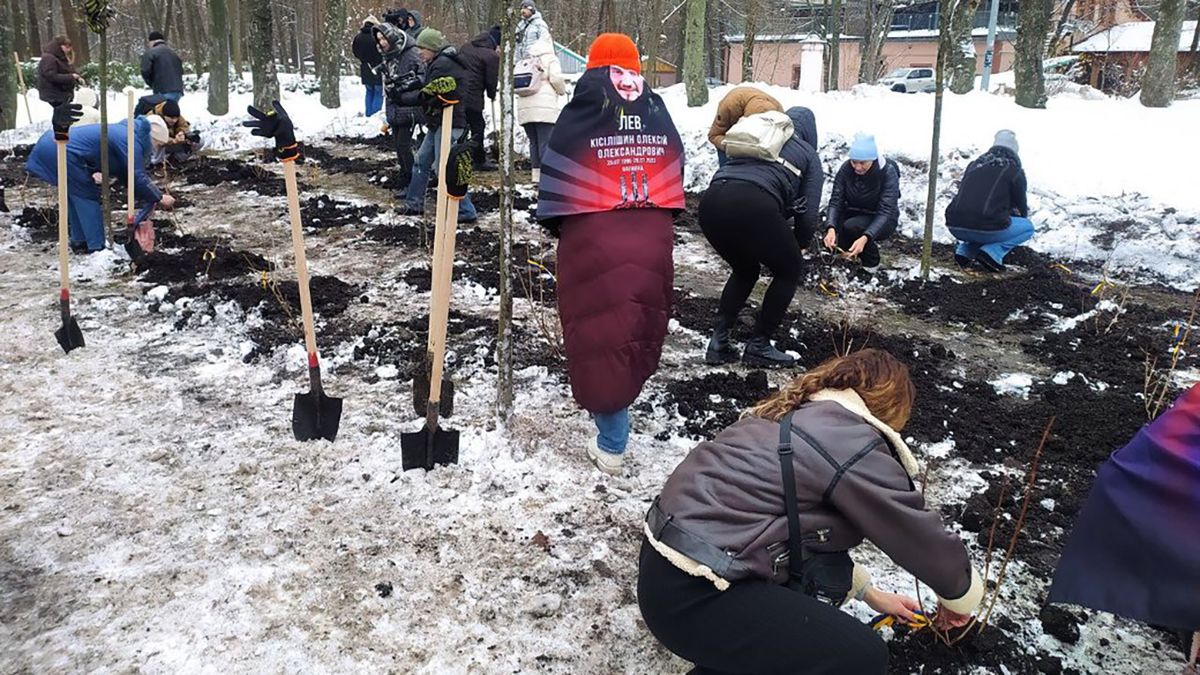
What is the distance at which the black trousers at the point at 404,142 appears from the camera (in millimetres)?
8258

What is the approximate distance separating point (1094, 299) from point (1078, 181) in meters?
2.45

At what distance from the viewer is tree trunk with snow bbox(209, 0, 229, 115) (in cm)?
1470

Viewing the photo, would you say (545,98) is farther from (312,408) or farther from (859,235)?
(312,408)

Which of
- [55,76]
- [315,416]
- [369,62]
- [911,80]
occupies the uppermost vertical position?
[911,80]

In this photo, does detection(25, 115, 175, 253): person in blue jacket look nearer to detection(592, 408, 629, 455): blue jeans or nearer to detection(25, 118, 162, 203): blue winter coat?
detection(25, 118, 162, 203): blue winter coat

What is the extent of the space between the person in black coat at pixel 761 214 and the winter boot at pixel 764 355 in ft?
0.81

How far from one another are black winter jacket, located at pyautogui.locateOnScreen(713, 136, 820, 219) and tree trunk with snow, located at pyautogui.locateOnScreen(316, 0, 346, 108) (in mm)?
13128

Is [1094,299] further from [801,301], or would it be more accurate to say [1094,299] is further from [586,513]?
[586,513]

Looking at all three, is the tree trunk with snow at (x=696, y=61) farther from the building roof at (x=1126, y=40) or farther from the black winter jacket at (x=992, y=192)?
the building roof at (x=1126, y=40)

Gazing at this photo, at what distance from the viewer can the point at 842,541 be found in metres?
1.86

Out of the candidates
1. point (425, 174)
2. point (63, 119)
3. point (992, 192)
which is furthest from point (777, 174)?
point (425, 174)

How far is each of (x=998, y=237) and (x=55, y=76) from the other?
1281 centimetres

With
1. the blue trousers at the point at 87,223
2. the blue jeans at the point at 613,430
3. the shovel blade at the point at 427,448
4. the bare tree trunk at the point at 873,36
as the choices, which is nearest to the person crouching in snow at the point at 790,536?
the blue jeans at the point at 613,430

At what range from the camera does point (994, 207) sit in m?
6.25
